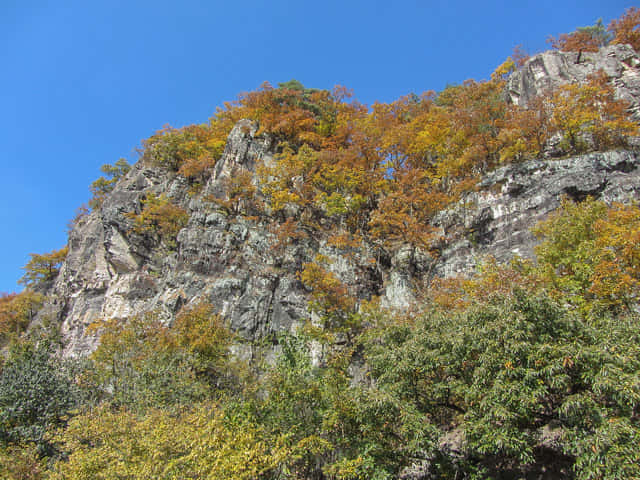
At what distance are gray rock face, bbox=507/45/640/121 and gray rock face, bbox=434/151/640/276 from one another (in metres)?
11.2

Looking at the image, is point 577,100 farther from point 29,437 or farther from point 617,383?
point 29,437

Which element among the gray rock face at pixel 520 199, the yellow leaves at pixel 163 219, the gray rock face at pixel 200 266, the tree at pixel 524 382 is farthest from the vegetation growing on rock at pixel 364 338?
the gray rock face at pixel 520 199

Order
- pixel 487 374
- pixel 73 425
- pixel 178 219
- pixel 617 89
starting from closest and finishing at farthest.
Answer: pixel 487 374 < pixel 73 425 < pixel 617 89 < pixel 178 219

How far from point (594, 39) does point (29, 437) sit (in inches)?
2099

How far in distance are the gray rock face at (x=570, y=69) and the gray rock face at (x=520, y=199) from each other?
11183 millimetres

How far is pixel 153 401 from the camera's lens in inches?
599

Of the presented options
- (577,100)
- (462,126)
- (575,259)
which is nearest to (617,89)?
(577,100)

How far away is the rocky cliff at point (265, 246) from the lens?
2219cm

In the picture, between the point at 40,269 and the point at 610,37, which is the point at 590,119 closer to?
the point at 610,37

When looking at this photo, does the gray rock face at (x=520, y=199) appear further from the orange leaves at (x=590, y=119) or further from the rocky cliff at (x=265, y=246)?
the orange leaves at (x=590, y=119)

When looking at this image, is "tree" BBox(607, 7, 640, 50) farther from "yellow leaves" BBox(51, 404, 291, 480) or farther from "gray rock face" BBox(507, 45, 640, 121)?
"yellow leaves" BBox(51, 404, 291, 480)

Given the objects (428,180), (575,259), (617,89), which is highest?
(617,89)

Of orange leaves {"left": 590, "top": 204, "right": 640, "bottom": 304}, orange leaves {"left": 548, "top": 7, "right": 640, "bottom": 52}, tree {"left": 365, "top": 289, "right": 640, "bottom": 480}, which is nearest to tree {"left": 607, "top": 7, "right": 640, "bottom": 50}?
orange leaves {"left": 548, "top": 7, "right": 640, "bottom": 52}

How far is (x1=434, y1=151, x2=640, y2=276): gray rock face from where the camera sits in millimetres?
20812
